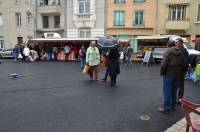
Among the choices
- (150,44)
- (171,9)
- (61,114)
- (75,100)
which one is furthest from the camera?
(171,9)

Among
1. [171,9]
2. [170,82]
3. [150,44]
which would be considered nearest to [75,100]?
[170,82]

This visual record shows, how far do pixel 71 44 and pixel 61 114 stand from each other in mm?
19613

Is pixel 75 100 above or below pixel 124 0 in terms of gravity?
below

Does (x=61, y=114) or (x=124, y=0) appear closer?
(x=61, y=114)

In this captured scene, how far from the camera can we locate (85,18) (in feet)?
104

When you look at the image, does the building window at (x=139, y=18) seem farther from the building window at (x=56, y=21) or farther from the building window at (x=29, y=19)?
the building window at (x=29, y=19)

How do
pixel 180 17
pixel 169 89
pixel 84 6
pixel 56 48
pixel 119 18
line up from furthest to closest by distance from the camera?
pixel 84 6, pixel 119 18, pixel 180 17, pixel 56 48, pixel 169 89

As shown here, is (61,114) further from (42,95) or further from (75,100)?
(42,95)

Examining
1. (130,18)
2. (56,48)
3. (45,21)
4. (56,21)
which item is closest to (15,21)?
(45,21)

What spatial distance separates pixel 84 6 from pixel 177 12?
11.4 metres

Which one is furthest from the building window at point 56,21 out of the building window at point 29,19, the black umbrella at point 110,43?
the black umbrella at point 110,43

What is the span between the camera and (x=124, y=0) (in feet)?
101

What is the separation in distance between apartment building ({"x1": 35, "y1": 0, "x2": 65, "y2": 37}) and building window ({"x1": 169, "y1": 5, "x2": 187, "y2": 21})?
13733 mm

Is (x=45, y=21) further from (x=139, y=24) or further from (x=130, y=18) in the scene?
(x=139, y=24)
